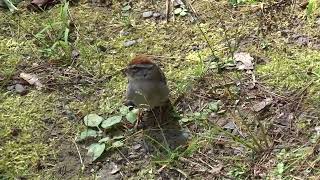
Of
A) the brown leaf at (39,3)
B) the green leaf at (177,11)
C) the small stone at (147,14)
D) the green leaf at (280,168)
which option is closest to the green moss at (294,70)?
the green leaf at (280,168)

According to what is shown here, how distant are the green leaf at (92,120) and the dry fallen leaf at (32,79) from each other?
0.64m

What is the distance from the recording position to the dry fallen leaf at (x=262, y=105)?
4258 mm

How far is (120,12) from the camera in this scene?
5512 mm

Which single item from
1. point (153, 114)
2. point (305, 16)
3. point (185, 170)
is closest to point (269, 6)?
point (305, 16)

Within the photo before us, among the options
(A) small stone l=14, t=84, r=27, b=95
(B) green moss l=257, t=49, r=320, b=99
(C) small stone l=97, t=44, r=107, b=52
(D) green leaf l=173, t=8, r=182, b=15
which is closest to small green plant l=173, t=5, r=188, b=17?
(D) green leaf l=173, t=8, r=182, b=15

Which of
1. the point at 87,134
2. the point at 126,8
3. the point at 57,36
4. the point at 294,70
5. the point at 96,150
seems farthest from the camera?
the point at 126,8

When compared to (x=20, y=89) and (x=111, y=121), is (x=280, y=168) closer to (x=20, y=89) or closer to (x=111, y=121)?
(x=111, y=121)

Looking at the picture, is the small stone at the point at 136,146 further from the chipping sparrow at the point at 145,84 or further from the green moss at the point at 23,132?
the green moss at the point at 23,132

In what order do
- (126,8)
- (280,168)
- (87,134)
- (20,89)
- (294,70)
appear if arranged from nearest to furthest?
(280,168) < (87,134) < (294,70) < (20,89) < (126,8)

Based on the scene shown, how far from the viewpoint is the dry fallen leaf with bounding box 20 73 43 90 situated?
187 inches

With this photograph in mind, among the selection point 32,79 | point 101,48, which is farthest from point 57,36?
point 32,79

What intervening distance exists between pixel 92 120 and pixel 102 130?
0.41 feet

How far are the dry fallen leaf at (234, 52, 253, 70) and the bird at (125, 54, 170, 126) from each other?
0.82 m

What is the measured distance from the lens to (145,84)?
407 centimetres
